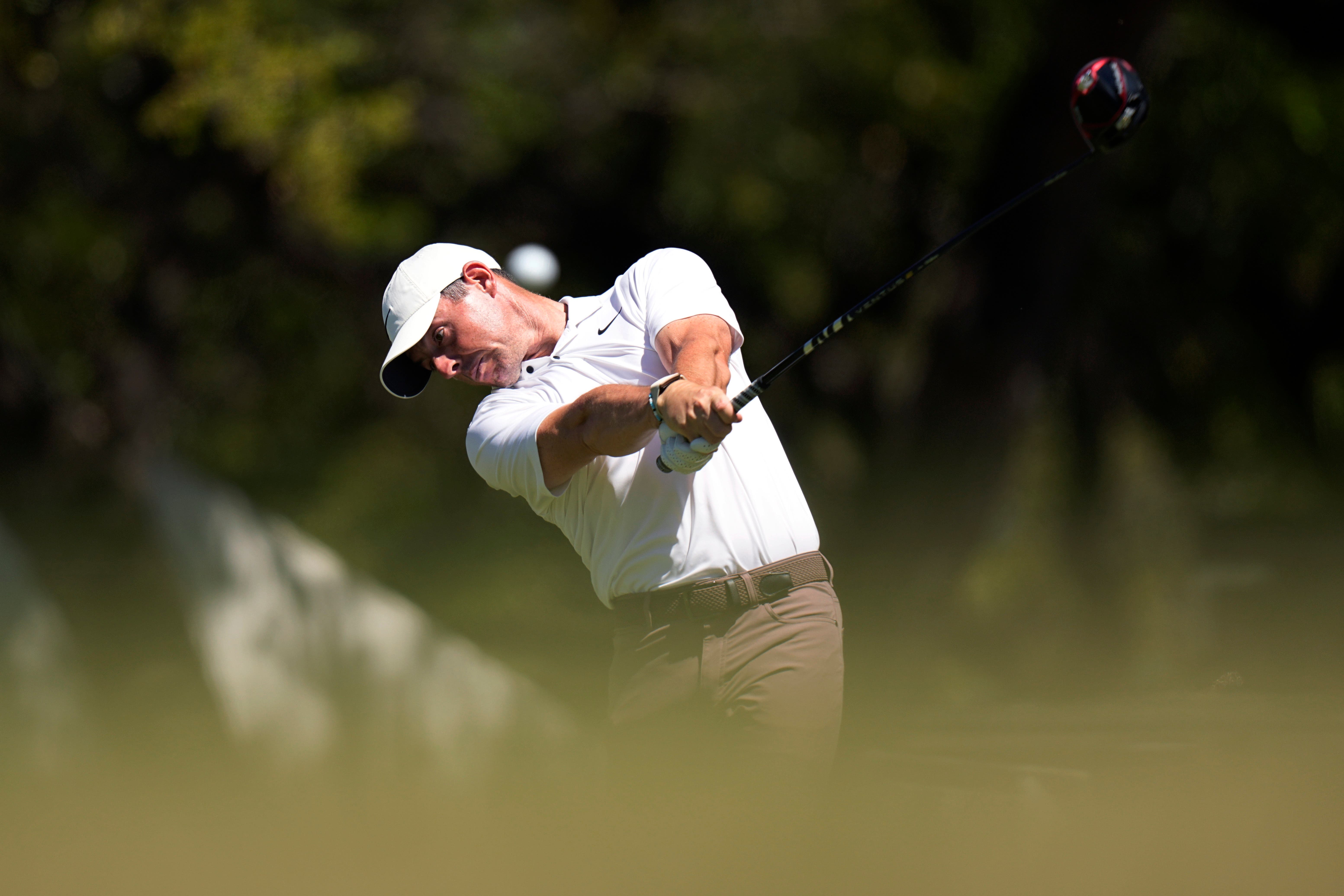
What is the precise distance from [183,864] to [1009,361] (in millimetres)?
5479

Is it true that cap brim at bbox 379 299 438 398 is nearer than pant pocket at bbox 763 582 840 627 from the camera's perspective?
No

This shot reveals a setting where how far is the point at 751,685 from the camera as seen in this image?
2.59 metres

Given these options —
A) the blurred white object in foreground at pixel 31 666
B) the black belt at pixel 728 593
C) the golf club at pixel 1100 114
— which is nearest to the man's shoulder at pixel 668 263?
the golf club at pixel 1100 114

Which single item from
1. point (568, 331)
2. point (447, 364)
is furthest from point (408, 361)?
point (568, 331)

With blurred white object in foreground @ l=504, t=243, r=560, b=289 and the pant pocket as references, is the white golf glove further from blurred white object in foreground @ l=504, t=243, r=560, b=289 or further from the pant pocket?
blurred white object in foreground @ l=504, t=243, r=560, b=289

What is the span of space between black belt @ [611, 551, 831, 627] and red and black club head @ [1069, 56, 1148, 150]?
112 centimetres

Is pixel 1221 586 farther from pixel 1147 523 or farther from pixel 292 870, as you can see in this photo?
pixel 292 870

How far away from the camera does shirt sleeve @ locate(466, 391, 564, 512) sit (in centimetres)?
256

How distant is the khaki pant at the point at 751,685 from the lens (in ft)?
8.50

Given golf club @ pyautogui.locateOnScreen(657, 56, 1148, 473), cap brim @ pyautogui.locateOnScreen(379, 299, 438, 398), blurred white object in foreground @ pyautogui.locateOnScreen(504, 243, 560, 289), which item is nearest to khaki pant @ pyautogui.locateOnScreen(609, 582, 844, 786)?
golf club @ pyautogui.locateOnScreen(657, 56, 1148, 473)

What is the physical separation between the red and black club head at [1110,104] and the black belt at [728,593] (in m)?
1.12

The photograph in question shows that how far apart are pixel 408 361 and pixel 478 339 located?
23 cm

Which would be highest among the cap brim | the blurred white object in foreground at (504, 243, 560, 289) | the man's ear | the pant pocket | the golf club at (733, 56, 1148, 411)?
the blurred white object in foreground at (504, 243, 560, 289)

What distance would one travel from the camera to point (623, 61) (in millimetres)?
8508
